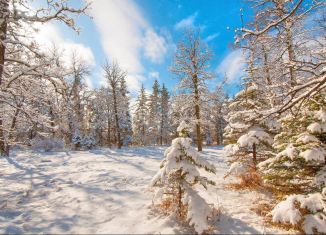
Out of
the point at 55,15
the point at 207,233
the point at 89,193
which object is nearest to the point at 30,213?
the point at 89,193

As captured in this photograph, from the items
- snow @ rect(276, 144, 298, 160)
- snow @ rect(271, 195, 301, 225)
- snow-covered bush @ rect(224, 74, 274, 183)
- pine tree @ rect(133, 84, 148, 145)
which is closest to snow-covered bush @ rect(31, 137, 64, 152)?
snow-covered bush @ rect(224, 74, 274, 183)

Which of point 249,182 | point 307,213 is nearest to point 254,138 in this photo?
point 249,182

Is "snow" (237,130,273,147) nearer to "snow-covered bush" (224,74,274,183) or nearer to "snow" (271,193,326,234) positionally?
"snow-covered bush" (224,74,274,183)

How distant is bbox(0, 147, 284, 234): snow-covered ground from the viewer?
5.57m

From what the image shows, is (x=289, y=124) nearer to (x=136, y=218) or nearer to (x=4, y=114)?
(x=136, y=218)

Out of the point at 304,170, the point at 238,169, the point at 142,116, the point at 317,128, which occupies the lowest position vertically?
the point at 238,169

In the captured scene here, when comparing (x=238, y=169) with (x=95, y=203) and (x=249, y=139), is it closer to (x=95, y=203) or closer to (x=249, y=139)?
(x=249, y=139)

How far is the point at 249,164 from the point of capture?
30.0ft

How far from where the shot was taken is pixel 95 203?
7008 millimetres

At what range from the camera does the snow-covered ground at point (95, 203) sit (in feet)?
18.3

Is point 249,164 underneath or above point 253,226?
above

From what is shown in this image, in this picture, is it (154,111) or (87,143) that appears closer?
(87,143)

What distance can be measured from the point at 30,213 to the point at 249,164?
7148 millimetres

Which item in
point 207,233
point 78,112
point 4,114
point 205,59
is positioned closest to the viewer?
point 207,233
